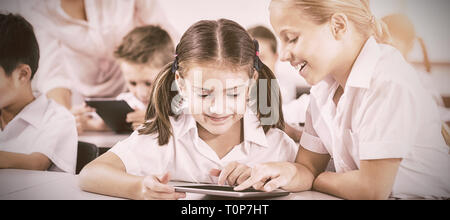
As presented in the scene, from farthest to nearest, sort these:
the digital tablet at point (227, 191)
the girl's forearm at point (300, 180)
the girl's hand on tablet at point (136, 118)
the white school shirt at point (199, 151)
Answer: the girl's hand on tablet at point (136, 118) < the white school shirt at point (199, 151) < the girl's forearm at point (300, 180) < the digital tablet at point (227, 191)

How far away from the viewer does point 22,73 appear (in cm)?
127

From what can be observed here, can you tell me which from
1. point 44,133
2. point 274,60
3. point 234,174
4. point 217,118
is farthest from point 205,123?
point 44,133

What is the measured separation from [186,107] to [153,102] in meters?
0.10

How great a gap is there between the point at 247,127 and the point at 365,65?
13.4 inches

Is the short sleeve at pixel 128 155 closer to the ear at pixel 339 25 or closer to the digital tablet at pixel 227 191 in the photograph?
the digital tablet at pixel 227 191

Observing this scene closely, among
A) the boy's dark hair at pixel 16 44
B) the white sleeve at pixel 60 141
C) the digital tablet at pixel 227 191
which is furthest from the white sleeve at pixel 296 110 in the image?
the boy's dark hair at pixel 16 44

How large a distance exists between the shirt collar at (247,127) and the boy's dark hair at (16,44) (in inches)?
19.8

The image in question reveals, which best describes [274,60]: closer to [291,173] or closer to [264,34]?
[264,34]

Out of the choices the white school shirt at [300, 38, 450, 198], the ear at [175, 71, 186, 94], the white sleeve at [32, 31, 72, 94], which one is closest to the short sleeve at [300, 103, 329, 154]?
the white school shirt at [300, 38, 450, 198]

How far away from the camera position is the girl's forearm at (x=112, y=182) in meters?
0.97

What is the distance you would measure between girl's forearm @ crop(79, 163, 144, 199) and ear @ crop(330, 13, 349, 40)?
57 centimetres

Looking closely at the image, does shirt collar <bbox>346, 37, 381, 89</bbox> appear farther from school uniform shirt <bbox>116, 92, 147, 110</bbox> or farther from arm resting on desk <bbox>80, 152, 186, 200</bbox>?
school uniform shirt <bbox>116, 92, 147, 110</bbox>

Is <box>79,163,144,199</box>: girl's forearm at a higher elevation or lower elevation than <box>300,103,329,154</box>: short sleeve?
lower

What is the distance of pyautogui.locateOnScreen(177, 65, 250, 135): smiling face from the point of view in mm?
1029
